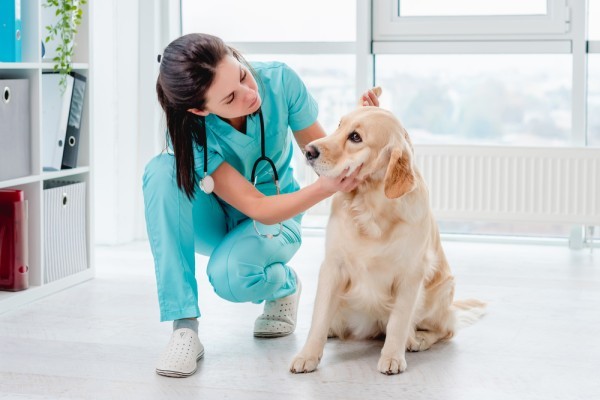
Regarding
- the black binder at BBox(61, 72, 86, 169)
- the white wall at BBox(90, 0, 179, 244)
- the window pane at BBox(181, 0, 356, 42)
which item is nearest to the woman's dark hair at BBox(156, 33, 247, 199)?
the black binder at BBox(61, 72, 86, 169)

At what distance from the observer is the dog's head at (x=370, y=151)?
74.4 inches

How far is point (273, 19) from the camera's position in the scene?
4.21 metres

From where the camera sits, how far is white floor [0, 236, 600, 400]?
1.94 meters

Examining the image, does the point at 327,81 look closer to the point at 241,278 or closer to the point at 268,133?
the point at 268,133

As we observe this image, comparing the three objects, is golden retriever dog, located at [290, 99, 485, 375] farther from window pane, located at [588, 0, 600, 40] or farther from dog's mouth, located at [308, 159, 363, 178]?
window pane, located at [588, 0, 600, 40]

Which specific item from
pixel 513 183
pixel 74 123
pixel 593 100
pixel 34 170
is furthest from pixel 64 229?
pixel 593 100

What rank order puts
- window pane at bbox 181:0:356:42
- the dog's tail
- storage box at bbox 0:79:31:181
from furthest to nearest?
window pane at bbox 181:0:356:42 < storage box at bbox 0:79:31:181 < the dog's tail

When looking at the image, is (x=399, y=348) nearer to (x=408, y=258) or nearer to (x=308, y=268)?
(x=408, y=258)

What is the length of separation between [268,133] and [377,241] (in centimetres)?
46

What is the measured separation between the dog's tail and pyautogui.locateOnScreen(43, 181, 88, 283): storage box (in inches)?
53.5

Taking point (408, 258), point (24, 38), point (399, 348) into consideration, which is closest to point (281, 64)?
point (408, 258)

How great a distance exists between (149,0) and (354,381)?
2654mm

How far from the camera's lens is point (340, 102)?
165 inches

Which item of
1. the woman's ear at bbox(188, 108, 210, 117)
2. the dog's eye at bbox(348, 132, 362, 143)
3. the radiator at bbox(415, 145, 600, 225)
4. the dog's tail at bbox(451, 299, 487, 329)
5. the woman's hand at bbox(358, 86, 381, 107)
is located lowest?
the dog's tail at bbox(451, 299, 487, 329)
